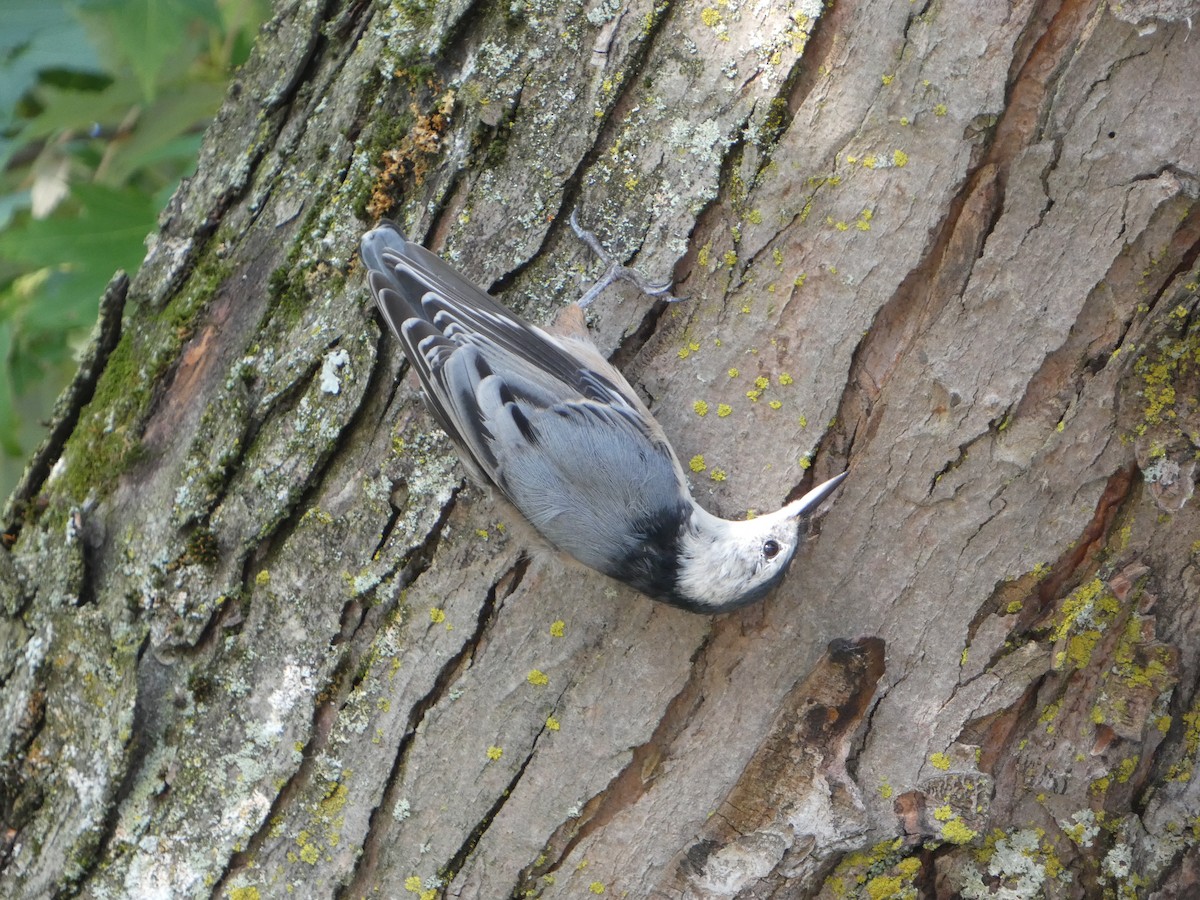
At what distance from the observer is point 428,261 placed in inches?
79.7

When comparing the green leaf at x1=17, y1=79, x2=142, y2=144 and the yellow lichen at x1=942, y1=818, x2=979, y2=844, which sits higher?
the green leaf at x1=17, y1=79, x2=142, y2=144

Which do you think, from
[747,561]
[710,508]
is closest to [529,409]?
[710,508]

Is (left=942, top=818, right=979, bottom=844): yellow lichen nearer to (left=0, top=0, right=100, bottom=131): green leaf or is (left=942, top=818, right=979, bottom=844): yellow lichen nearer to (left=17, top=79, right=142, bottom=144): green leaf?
(left=0, top=0, right=100, bottom=131): green leaf

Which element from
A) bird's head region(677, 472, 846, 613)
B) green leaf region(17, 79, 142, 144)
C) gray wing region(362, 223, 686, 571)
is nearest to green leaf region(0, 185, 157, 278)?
green leaf region(17, 79, 142, 144)

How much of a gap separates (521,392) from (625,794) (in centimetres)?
93

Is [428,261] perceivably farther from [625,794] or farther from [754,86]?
[625,794]

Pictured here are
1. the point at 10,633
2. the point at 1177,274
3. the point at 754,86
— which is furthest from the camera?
the point at 10,633

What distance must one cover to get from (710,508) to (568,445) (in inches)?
16.3

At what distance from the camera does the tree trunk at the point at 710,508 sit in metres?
1.71

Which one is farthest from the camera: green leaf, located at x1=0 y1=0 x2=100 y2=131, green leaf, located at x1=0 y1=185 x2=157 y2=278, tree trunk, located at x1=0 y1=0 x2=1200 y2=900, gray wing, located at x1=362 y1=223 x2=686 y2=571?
green leaf, located at x1=0 y1=185 x2=157 y2=278

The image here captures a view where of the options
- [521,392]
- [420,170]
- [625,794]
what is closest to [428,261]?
[420,170]

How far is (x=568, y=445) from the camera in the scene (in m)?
2.25

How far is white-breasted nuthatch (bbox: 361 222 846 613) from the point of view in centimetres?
186

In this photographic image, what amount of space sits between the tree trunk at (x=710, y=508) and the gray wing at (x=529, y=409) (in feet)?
0.24
